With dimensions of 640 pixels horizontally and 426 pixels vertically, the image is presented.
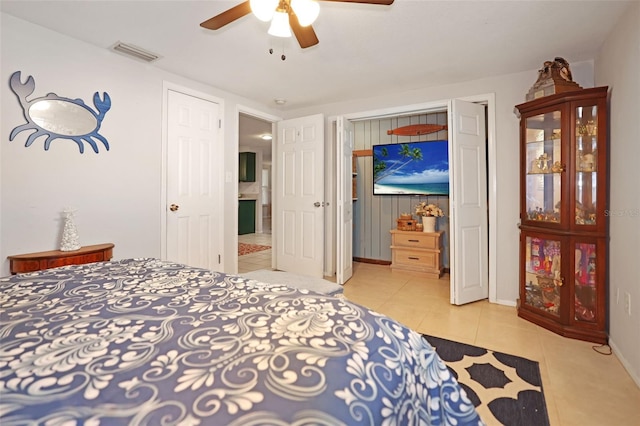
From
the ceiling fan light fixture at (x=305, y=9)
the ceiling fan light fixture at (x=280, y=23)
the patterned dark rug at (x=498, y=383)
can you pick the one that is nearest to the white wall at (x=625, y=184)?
the patterned dark rug at (x=498, y=383)

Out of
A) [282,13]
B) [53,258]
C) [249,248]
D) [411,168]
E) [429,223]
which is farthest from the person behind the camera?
[249,248]

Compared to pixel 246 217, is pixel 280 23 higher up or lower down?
higher up

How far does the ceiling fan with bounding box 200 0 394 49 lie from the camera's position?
5.03ft

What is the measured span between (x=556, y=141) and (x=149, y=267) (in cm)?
313

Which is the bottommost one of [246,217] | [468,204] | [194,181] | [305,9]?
[246,217]

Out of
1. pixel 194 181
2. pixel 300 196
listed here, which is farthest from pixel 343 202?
pixel 194 181

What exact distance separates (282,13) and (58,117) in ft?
6.46

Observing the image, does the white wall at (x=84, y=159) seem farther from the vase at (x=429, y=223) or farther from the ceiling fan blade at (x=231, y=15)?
the vase at (x=429, y=223)

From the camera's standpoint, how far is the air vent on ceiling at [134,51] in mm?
2533

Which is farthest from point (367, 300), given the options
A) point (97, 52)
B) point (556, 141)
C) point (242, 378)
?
point (97, 52)

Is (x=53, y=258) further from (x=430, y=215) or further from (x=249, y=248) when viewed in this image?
(x=249, y=248)

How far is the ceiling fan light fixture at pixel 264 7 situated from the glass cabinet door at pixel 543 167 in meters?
2.36

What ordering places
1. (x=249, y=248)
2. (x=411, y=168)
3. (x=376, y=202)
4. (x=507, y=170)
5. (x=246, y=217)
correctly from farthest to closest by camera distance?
(x=246, y=217), (x=249, y=248), (x=376, y=202), (x=411, y=168), (x=507, y=170)

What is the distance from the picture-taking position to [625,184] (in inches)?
78.5
